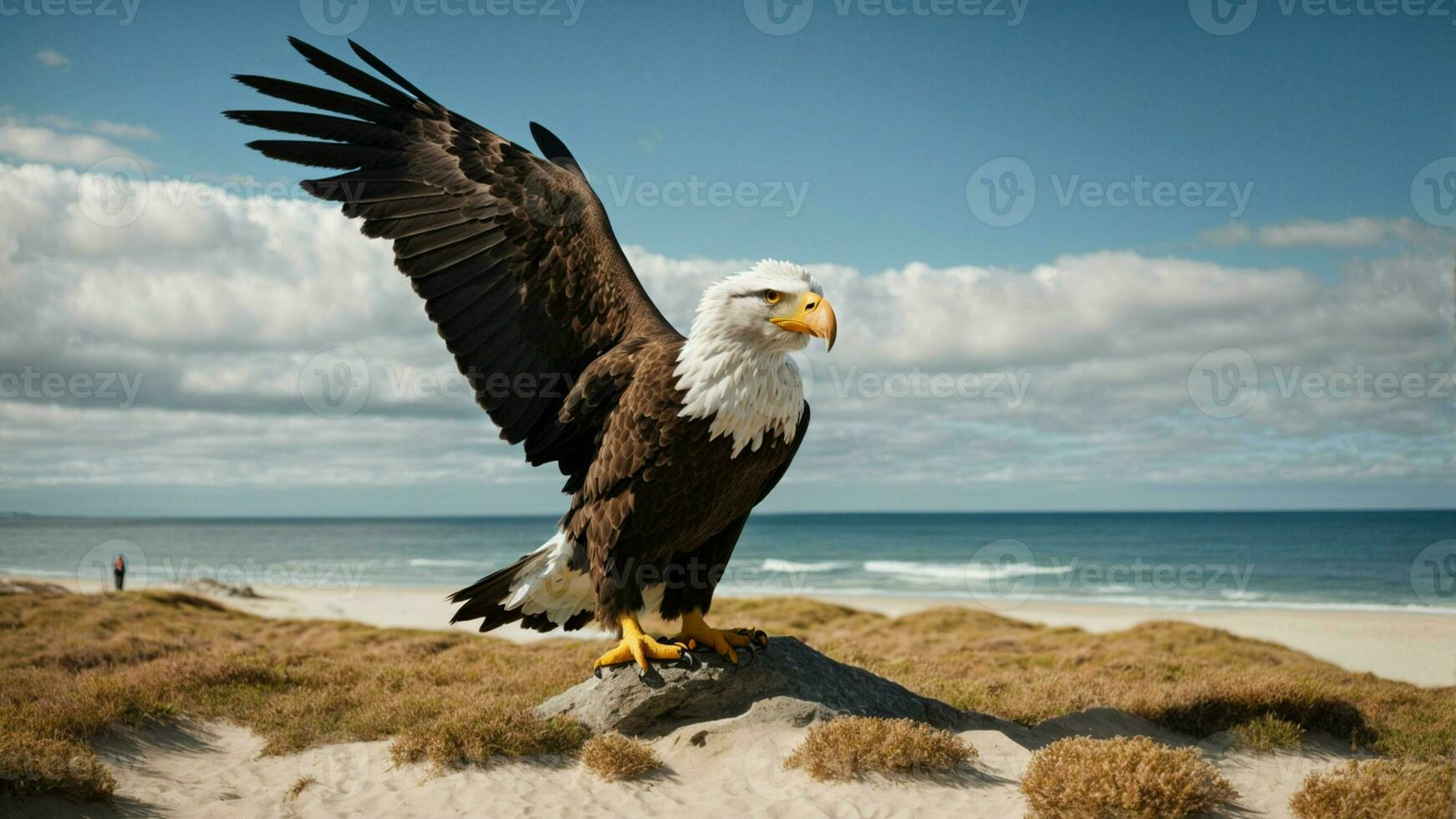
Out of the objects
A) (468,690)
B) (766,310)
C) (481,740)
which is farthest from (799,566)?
(766,310)

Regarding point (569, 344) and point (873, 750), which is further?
point (569, 344)

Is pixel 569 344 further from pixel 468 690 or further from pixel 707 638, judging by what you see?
pixel 468 690

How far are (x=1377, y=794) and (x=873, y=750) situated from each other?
281cm

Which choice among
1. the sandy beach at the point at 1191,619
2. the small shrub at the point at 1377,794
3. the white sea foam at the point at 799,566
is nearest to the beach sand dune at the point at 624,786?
the small shrub at the point at 1377,794

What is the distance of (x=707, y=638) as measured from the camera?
5941 mm

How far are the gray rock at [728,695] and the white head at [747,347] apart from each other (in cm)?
182

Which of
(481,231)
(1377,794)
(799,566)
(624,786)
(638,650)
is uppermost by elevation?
(481,231)

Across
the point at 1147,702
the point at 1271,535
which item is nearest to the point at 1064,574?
the point at 1271,535

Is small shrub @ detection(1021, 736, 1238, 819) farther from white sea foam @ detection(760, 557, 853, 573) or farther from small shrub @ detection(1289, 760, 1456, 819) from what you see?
white sea foam @ detection(760, 557, 853, 573)

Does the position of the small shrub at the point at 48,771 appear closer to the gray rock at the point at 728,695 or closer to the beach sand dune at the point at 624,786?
the beach sand dune at the point at 624,786

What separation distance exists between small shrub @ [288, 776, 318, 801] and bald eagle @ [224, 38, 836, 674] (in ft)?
4.93

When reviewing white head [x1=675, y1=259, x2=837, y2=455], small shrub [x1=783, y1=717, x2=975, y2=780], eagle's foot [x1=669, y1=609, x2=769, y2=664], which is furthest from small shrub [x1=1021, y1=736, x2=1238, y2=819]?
white head [x1=675, y1=259, x2=837, y2=455]

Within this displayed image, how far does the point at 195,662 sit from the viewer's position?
867 cm

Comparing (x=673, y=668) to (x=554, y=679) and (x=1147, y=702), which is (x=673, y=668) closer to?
(x=554, y=679)
